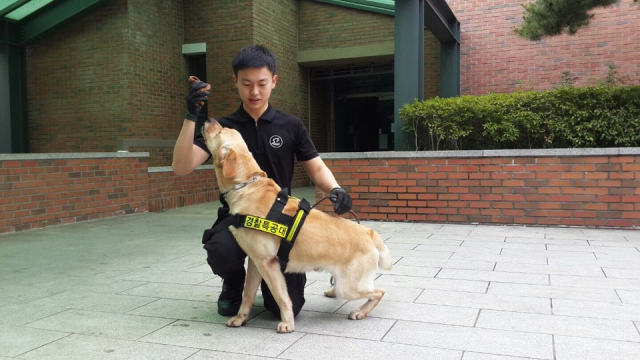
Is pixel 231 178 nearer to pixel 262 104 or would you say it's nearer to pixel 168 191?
pixel 262 104

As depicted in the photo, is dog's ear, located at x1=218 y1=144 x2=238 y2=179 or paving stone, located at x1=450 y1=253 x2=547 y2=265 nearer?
dog's ear, located at x1=218 y1=144 x2=238 y2=179

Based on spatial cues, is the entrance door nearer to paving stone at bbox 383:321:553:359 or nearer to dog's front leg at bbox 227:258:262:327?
dog's front leg at bbox 227:258:262:327

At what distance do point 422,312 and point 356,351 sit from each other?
86cm

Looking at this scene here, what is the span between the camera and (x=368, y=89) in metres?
15.6

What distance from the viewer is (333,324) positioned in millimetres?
3223

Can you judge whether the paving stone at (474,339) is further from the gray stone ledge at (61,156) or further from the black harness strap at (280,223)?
the gray stone ledge at (61,156)

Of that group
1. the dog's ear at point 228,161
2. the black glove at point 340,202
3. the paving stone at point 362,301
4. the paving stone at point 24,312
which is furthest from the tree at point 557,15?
the paving stone at point 24,312

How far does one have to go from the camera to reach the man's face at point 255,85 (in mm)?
3176

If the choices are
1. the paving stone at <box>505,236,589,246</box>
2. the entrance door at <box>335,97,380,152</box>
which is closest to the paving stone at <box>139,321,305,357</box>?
the paving stone at <box>505,236,589,246</box>

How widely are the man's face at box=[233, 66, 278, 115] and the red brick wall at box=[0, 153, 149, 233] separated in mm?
5243

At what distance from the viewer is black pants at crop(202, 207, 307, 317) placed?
127 inches

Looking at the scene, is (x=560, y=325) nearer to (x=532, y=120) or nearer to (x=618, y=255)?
(x=618, y=255)

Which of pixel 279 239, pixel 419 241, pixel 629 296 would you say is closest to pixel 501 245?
pixel 419 241

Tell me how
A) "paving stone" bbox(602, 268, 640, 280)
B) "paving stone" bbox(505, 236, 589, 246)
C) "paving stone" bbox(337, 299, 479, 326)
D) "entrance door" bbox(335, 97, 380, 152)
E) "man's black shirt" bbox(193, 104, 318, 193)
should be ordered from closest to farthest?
"paving stone" bbox(337, 299, 479, 326) < "man's black shirt" bbox(193, 104, 318, 193) < "paving stone" bbox(602, 268, 640, 280) < "paving stone" bbox(505, 236, 589, 246) < "entrance door" bbox(335, 97, 380, 152)
